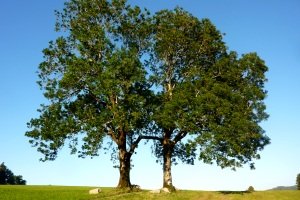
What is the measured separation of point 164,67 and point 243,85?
12033mm

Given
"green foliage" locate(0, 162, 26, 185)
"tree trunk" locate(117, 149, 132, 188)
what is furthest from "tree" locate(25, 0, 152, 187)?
"green foliage" locate(0, 162, 26, 185)

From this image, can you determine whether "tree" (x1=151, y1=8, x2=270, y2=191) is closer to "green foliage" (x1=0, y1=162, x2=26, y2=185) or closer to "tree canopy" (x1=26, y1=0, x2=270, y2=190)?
"tree canopy" (x1=26, y1=0, x2=270, y2=190)

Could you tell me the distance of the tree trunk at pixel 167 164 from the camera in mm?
45722

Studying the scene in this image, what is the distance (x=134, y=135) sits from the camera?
163 feet

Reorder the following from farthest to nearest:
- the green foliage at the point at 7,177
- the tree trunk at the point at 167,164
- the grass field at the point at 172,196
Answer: the green foliage at the point at 7,177 → the tree trunk at the point at 167,164 → the grass field at the point at 172,196

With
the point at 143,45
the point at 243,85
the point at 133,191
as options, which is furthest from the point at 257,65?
the point at 133,191

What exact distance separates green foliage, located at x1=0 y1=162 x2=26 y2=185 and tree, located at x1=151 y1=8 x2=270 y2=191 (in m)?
107

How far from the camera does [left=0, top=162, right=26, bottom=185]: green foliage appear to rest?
136750 mm

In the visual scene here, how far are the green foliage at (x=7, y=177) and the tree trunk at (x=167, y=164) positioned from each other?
4294 inches

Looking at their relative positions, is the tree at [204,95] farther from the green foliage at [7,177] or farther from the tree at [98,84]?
the green foliage at [7,177]

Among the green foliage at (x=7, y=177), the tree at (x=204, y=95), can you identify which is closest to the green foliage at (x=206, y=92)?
the tree at (x=204, y=95)

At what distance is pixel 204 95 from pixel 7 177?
12542 centimetres

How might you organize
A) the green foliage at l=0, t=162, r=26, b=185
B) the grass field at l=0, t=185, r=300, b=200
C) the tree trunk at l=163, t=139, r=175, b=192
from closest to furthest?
the grass field at l=0, t=185, r=300, b=200 < the tree trunk at l=163, t=139, r=175, b=192 < the green foliage at l=0, t=162, r=26, b=185

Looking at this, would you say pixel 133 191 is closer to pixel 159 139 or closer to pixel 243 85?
pixel 159 139
